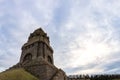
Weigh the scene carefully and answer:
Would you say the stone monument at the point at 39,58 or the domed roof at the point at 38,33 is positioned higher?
the domed roof at the point at 38,33

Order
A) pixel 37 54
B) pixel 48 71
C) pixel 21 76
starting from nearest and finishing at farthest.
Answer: pixel 21 76, pixel 48 71, pixel 37 54

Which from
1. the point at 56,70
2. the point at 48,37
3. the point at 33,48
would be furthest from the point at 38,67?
the point at 48,37

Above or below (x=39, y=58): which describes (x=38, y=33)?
above

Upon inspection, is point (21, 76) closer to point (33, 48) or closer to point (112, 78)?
point (33, 48)

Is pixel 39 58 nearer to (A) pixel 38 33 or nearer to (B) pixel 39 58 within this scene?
(B) pixel 39 58

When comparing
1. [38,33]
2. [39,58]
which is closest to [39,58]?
[39,58]

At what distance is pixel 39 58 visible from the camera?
1368 inches

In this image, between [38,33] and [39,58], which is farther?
[38,33]

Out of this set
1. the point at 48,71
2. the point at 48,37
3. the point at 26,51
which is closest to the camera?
the point at 48,71

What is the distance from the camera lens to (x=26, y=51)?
40406 mm

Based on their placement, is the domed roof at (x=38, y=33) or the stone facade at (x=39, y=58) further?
the domed roof at (x=38, y=33)

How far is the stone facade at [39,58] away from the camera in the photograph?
31.8m

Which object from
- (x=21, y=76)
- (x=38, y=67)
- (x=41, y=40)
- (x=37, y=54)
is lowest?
(x=21, y=76)

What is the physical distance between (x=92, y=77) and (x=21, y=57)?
47.2 metres
